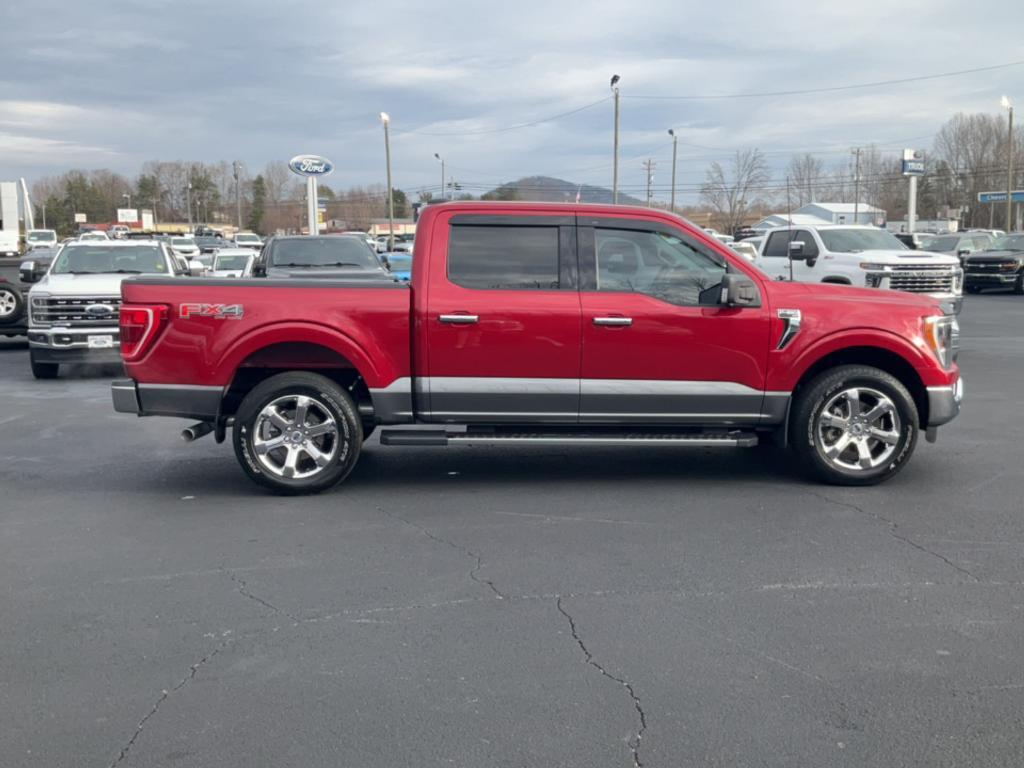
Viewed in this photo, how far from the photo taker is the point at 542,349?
6.85 metres

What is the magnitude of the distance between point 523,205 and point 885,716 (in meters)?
4.48

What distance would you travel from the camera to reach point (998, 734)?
3.54 metres

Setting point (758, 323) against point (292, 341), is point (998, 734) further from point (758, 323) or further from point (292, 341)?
point (292, 341)

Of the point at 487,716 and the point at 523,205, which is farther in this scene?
the point at 523,205

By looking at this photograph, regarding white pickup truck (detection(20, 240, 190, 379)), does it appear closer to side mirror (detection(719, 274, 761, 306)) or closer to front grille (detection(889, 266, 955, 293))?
side mirror (detection(719, 274, 761, 306))

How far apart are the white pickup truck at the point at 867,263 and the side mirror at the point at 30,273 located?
11223 millimetres

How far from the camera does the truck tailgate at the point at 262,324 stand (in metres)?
6.82

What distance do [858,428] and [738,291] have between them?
135cm

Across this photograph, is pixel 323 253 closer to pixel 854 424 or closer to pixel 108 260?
pixel 108 260

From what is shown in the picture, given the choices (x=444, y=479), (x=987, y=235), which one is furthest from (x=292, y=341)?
(x=987, y=235)

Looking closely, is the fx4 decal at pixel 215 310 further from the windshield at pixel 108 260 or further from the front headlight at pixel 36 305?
the windshield at pixel 108 260

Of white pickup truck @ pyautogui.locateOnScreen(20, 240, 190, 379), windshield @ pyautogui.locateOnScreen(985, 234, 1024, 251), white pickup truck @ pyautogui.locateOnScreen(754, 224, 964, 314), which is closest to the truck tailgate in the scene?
white pickup truck @ pyautogui.locateOnScreen(20, 240, 190, 379)

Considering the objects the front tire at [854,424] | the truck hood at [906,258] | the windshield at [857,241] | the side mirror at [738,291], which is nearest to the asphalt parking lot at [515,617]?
the front tire at [854,424]

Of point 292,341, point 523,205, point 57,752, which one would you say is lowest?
point 57,752
